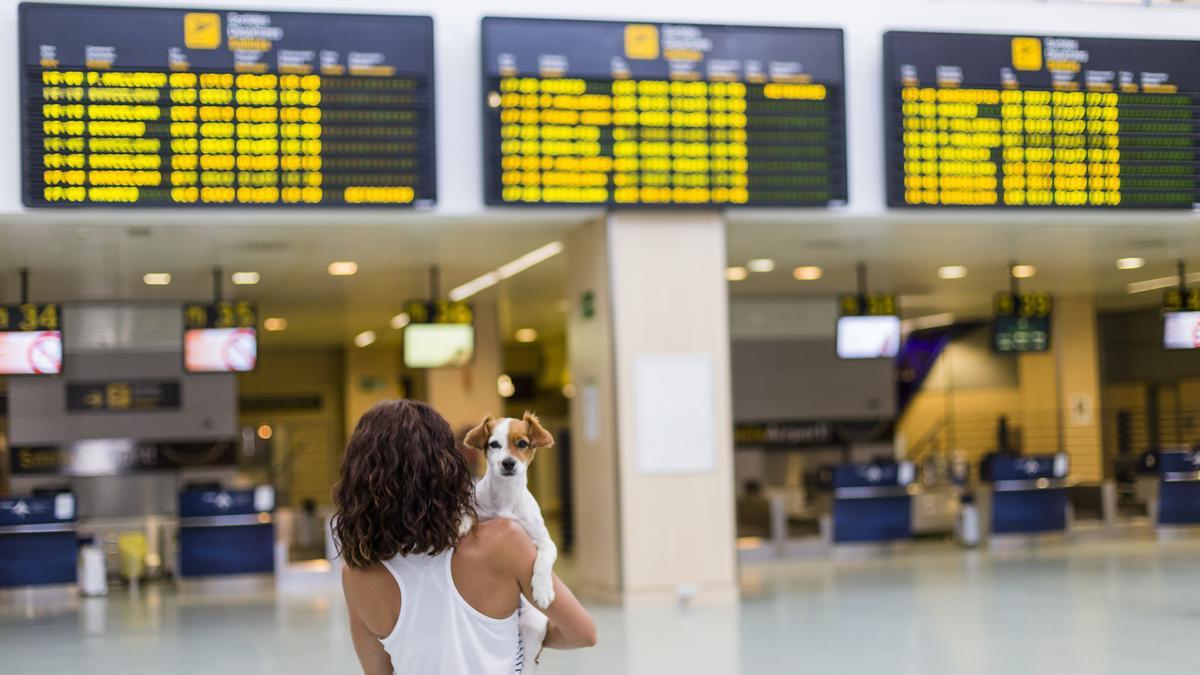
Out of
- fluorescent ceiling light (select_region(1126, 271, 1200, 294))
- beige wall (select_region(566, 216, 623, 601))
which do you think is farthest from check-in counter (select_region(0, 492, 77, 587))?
fluorescent ceiling light (select_region(1126, 271, 1200, 294))

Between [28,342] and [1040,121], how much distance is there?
7479 mm

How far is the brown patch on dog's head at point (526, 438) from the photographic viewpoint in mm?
2527

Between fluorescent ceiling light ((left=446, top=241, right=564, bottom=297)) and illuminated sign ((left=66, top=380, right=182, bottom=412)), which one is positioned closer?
fluorescent ceiling light ((left=446, top=241, right=564, bottom=297))

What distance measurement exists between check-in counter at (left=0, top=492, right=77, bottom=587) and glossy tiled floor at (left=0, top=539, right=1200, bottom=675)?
0.66 feet

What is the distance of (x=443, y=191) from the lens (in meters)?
8.52

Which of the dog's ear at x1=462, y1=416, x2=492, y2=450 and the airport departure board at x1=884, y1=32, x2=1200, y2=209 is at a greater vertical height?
the airport departure board at x1=884, y1=32, x2=1200, y2=209

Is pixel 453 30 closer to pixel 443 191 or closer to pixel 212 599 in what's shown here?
pixel 443 191

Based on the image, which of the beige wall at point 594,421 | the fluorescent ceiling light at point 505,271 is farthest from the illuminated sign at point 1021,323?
the beige wall at point 594,421

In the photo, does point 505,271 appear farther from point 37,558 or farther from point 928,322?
point 928,322

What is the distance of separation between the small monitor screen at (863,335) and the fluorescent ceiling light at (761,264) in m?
0.83

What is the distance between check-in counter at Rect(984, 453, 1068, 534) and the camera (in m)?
13.6

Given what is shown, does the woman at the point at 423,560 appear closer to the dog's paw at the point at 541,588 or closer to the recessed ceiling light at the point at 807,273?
the dog's paw at the point at 541,588

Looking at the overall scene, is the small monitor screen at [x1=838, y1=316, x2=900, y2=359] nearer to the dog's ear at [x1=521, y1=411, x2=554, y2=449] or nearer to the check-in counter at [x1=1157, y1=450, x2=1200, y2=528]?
the check-in counter at [x1=1157, y1=450, x2=1200, y2=528]

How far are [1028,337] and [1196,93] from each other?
4443mm
